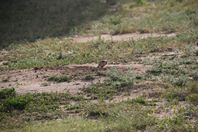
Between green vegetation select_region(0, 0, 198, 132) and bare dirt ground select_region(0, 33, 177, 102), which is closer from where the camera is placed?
green vegetation select_region(0, 0, 198, 132)

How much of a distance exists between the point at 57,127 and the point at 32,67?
519 centimetres

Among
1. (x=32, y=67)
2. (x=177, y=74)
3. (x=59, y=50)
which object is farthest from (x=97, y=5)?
(x=177, y=74)

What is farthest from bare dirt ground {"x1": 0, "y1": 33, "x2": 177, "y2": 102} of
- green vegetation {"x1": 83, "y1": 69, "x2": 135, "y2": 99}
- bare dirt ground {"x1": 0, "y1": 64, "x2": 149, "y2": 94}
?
green vegetation {"x1": 83, "y1": 69, "x2": 135, "y2": 99}

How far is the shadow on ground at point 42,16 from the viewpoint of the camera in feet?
67.2

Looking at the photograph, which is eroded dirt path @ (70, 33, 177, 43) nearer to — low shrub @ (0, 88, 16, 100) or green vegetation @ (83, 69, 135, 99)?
green vegetation @ (83, 69, 135, 99)

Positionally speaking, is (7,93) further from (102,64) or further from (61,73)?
(102,64)

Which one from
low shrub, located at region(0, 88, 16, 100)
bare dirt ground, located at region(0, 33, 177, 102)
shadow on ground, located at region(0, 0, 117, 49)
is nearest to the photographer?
low shrub, located at region(0, 88, 16, 100)

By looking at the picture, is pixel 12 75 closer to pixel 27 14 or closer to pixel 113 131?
pixel 113 131

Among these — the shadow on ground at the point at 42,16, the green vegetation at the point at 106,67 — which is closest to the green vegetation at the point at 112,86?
the green vegetation at the point at 106,67

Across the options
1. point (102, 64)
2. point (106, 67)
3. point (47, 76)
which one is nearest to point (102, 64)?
point (102, 64)

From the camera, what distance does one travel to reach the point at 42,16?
23.2 metres

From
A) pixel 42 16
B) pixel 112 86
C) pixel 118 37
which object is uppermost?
pixel 42 16

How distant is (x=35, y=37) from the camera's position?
19.9 meters

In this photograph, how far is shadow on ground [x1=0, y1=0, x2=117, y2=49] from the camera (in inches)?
806
